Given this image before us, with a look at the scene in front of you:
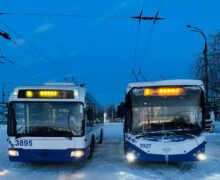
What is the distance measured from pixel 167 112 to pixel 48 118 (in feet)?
12.1

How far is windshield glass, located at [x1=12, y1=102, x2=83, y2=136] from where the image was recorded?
48.5 feet

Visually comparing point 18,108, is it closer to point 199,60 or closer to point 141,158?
point 141,158

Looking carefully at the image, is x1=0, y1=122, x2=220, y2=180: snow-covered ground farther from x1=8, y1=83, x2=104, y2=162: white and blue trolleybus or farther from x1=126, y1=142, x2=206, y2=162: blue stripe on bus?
x1=8, y1=83, x2=104, y2=162: white and blue trolleybus

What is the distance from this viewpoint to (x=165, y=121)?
49.1ft

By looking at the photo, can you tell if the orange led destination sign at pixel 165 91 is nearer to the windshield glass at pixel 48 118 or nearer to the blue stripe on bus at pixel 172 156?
the blue stripe on bus at pixel 172 156

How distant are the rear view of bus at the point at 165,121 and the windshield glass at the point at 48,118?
5.63 ft

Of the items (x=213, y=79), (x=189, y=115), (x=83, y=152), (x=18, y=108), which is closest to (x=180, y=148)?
(x=189, y=115)

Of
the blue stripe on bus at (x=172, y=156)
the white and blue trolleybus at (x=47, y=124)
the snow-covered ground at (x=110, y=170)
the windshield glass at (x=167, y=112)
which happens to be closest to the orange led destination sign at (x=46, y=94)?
the white and blue trolleybus at (x=47, y=124)

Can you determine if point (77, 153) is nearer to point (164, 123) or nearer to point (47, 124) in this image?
point (47, 124)

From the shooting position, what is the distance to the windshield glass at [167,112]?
14.9 m

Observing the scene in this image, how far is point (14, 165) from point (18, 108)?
203cm

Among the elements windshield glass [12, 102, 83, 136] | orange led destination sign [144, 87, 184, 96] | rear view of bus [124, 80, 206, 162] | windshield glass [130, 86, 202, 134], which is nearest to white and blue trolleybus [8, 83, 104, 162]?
windshield glass [12, 102, 83, 136]

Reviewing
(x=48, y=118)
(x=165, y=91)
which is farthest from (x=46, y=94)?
(x=165, y=91)

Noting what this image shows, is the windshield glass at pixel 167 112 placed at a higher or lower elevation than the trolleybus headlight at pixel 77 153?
higher
